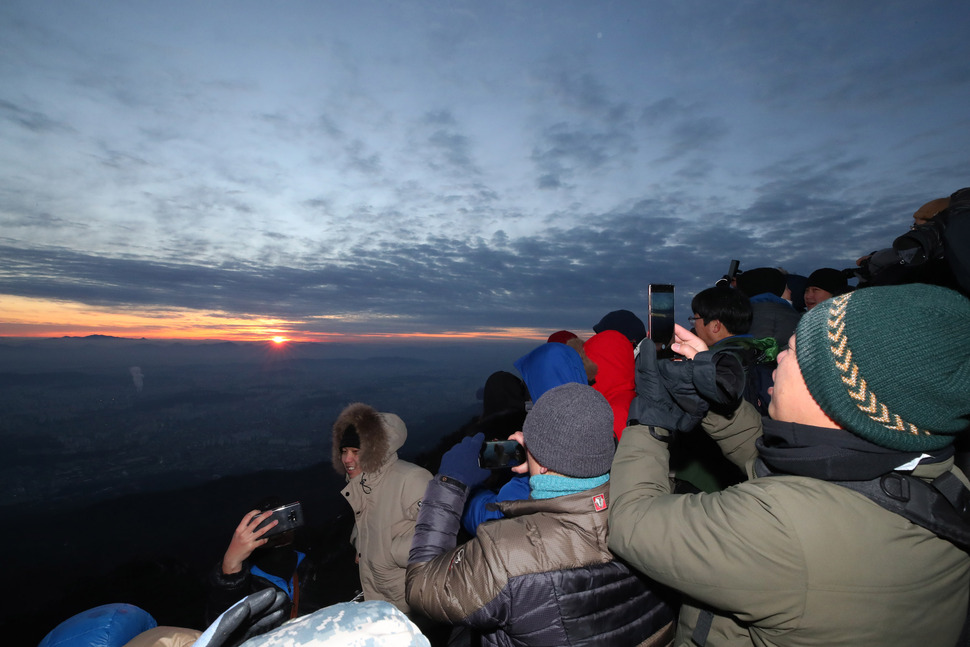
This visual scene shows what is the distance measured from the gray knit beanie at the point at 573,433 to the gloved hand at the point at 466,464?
17.1 inches

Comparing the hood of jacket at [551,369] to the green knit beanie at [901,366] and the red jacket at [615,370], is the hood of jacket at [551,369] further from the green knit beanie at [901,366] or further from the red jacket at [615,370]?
the green knit beanie at [901,366]

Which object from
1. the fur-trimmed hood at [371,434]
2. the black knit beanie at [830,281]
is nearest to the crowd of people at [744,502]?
the fur-trimmed hood at [371,434]

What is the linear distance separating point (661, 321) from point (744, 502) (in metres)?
1.11

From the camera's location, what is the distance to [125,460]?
13425 cm

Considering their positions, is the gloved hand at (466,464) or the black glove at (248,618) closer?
the black glove at (248,618)

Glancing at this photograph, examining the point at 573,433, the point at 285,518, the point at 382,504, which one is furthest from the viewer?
the point at 382,504

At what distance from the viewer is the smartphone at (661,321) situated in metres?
2.28

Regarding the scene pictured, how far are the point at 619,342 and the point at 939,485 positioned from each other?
6.89 feet

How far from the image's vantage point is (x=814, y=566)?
127 centimetres

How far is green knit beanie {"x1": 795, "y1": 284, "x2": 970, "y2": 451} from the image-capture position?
4.15 ft

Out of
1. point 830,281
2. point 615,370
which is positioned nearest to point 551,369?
point 615,370

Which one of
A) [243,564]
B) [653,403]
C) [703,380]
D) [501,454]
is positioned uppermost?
[703,380]

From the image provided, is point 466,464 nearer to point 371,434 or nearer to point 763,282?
point 371,434

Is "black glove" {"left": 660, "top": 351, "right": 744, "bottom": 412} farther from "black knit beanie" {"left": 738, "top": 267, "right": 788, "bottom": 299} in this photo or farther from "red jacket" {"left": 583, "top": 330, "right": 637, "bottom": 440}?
"black knit beanie" {"left": 738, "top": 267, "right": 788, "bottom": 299}
